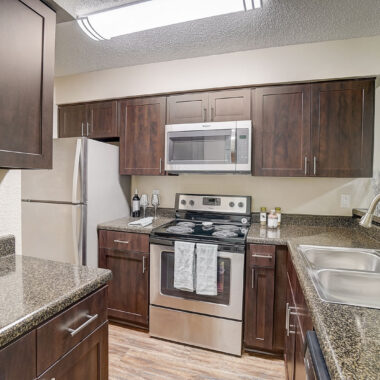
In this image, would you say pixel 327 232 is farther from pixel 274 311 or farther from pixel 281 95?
pixel 281 95

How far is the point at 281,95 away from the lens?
7.01 feet

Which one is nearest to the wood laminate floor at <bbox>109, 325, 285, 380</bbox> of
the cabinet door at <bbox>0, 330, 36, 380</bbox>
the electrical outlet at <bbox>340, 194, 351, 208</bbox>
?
the cabinet door at <bbox>0, 330, 36, 380</bbox>

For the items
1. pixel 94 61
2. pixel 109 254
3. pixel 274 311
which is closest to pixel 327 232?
pixel 274 311

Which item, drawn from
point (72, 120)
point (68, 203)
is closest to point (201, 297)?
point (68, 203)

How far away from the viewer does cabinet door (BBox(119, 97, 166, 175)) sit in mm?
2443

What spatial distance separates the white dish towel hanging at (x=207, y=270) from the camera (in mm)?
1930

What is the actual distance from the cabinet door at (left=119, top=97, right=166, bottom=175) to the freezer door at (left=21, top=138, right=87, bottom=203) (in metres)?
0.47

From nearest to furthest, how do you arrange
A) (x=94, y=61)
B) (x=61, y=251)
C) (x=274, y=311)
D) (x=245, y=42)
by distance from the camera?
(x=274, y=311) → (x=245, y=42) → (x=61, y=251) → (x=94, y=61)

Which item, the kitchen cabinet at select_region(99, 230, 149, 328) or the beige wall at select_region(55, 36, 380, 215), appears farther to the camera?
the kitchen cabinet at select_region(99, 230, 149, 328)

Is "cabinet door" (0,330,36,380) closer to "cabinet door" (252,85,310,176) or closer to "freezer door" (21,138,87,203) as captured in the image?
"freezer door" (21,138,87,203)

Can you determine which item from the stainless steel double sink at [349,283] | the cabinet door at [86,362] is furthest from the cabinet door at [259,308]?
the cabinet door at [86,362]

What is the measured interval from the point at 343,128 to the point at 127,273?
2147 millimetres

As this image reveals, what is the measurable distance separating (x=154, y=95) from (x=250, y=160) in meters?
1.14

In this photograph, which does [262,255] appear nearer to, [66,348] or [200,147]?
[200,147]
